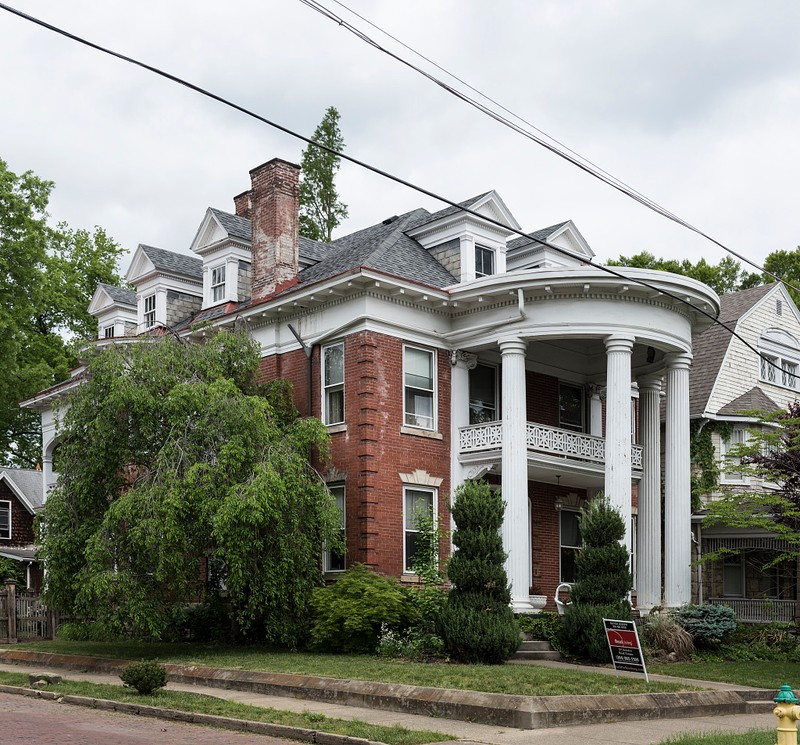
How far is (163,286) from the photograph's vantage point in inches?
1324

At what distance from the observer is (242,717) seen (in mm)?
13523

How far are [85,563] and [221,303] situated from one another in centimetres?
1157

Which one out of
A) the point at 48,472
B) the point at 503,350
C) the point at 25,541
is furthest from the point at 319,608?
the point at 25,541

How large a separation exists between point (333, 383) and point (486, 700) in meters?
12.8

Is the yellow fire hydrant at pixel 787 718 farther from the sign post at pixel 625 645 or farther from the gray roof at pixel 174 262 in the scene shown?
the gray roof at pixel 174 262

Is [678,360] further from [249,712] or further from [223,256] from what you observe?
[249,712]

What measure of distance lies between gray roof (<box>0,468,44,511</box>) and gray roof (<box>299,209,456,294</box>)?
20482mm

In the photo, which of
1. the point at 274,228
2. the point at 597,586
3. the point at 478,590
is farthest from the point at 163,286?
the point at 597,586

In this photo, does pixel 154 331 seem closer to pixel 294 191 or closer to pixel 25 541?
pixel 294 191

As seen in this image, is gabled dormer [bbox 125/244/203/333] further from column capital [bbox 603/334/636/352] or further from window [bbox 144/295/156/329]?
column capital [bbox 603/334/636/352]

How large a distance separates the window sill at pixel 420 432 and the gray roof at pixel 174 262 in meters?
11.9

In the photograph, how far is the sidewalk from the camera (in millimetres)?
12688

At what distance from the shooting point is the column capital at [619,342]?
81.3ft

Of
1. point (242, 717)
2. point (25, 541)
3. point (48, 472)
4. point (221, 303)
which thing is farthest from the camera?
point (25, 541)
